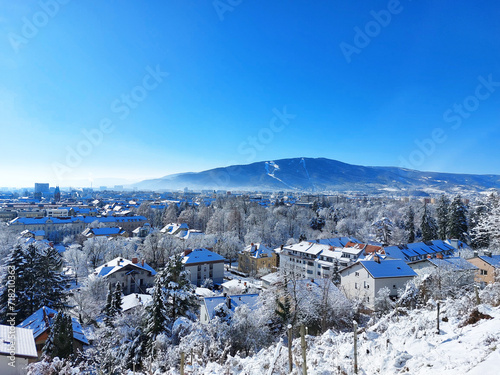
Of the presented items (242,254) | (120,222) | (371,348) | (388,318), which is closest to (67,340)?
(371,348)

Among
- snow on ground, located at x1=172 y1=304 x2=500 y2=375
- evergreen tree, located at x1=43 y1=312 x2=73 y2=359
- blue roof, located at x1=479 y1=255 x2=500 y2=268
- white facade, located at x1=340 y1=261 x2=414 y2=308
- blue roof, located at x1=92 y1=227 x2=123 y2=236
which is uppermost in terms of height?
snow on ground, located at x1=172 y1=304 x2=500 y2=375

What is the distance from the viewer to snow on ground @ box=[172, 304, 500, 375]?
17.5ft

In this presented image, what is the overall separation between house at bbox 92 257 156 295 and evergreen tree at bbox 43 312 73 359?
61.5 feet

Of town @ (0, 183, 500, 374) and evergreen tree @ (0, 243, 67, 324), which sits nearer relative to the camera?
town @ (0, 183, 500, 374)

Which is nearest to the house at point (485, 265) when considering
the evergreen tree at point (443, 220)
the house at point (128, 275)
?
the evergreen tree at point (443, 220)

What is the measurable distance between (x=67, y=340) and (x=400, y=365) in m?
14.2

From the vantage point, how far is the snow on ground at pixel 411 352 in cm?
533

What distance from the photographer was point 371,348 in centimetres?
755

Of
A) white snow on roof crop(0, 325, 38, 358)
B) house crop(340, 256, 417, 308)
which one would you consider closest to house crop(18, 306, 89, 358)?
white snow on roof crop(0, 325, 38, 358)

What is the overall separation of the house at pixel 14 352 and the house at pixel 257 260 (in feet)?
106

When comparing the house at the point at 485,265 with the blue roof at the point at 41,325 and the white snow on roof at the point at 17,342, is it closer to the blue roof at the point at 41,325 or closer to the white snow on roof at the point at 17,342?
the blue roof at the point at 41,325

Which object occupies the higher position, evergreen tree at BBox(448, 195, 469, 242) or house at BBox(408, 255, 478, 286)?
evergreen tree at BBox(448, 195, 469, 242)

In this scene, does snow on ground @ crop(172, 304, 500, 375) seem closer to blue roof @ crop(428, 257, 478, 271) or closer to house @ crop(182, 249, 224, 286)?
blue roof @ crop(428, 257, 478, 271)

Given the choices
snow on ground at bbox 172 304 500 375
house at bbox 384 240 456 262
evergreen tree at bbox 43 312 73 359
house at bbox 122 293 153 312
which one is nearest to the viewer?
snow on ground at bbox 172 304 500 375
